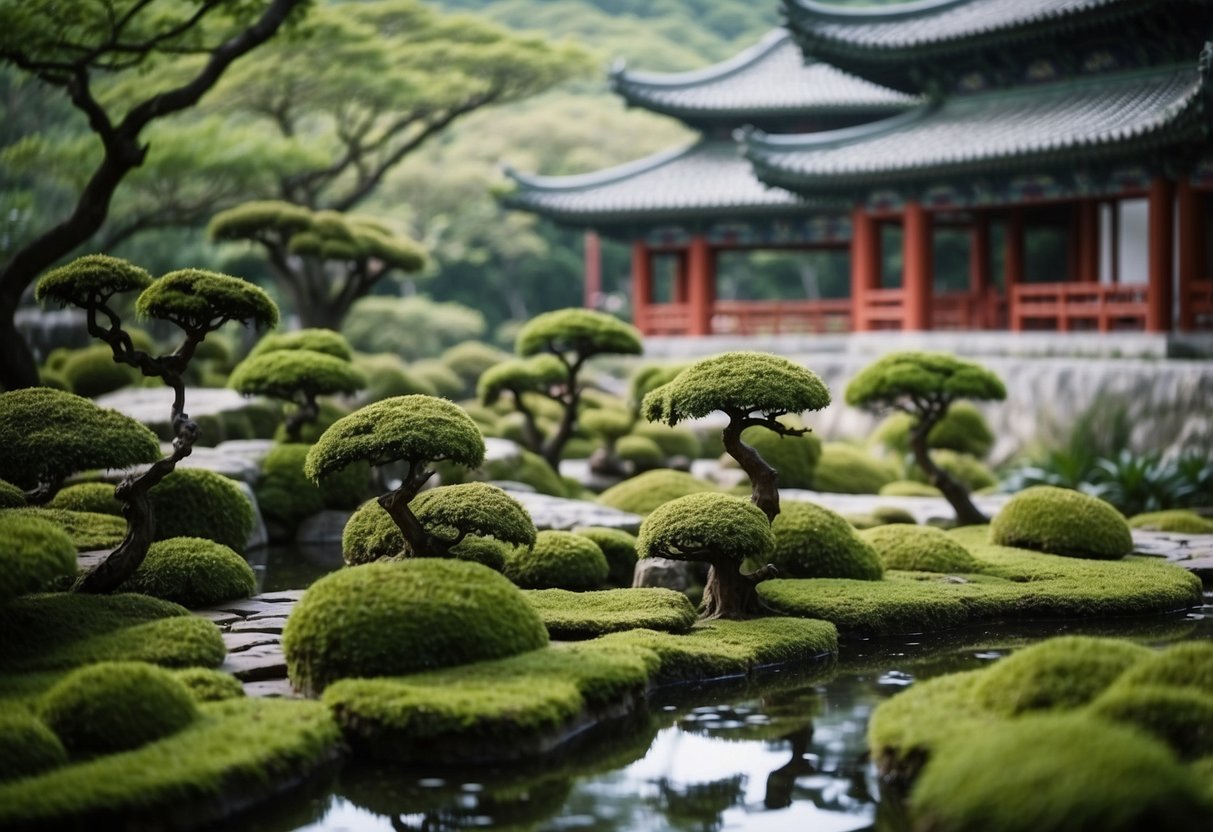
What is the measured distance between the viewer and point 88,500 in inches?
624

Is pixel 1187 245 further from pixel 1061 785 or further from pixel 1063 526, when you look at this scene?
pixel 1061 785

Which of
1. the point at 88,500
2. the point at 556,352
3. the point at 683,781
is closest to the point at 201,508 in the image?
the point at 88,500

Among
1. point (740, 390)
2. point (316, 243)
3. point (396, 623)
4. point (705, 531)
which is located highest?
point (316, 243)

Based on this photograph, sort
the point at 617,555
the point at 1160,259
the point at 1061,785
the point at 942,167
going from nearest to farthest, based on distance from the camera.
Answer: the point at 1061,785 < the point at 617,555 < the point at 1160,259 < the point at 942,167

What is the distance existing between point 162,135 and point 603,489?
11953 mm

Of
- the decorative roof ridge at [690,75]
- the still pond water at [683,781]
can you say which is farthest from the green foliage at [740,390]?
the decorative roof ridge at [690,75]

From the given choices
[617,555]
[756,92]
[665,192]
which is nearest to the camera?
[617,555]

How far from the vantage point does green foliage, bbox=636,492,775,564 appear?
496 inches

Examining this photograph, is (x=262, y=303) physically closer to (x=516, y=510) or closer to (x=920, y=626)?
(x=516, y=510)

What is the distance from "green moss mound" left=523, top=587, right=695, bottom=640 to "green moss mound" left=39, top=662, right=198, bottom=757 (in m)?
3.73

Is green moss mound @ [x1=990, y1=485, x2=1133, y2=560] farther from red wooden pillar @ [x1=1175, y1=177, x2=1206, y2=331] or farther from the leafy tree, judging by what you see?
the leafy tree

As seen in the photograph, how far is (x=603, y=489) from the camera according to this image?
2536cm

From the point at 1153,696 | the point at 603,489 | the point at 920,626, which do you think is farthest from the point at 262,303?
the point at 603,489

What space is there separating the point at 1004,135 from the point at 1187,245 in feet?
13.0
